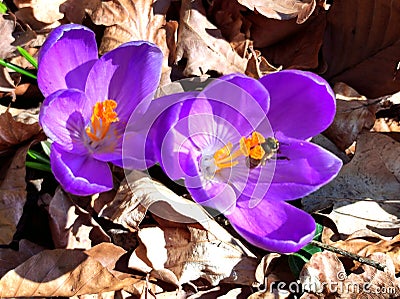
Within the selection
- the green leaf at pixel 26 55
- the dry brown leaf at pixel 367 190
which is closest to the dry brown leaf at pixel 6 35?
the green leaf at pixel 26 55

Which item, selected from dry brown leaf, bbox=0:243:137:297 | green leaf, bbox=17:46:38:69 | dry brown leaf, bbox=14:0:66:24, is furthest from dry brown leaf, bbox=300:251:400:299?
dry brown leaf, bbox=14:0:66:24

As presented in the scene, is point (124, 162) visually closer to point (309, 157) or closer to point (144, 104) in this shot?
point (144, 104)

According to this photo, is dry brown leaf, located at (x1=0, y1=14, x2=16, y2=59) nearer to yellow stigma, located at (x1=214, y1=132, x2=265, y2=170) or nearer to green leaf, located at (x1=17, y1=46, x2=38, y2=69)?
green leaf, located at (x1=17, y1=46, x2=38, y2=69)

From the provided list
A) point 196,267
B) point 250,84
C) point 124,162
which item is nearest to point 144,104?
point 124,162

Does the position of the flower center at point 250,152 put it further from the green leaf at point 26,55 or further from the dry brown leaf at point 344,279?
the green leaf at point 26,55

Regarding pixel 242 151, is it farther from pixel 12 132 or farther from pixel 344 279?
pixel 12 132

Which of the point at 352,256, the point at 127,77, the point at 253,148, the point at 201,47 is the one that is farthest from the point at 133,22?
the point at 352,256
